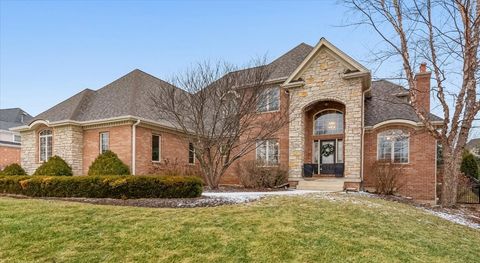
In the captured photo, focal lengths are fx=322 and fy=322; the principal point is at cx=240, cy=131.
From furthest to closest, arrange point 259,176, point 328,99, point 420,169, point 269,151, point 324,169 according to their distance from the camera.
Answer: point 269,151, point 324,169, point 328,99, point 259,176, point 420,169

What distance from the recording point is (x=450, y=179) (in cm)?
1251

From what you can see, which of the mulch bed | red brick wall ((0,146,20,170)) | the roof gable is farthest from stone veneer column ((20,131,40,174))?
red brick wall ((0,146,20,170))

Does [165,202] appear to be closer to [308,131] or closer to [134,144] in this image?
[134,144]

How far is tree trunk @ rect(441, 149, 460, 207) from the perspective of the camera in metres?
12.4

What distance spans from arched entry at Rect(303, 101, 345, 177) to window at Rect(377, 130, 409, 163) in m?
2.01

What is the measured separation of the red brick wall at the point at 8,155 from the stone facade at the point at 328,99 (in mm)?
33140

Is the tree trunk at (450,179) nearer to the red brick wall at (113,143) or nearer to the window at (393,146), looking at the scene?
the window at (393,146)

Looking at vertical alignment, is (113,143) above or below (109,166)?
Answer: above

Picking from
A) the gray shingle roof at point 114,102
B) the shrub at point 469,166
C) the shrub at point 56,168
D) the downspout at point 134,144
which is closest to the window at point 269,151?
the gray shingle roof at point 114,102

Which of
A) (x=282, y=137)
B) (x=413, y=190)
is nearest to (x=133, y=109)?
(x=282, y=137)

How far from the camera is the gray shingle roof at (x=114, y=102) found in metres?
18.0

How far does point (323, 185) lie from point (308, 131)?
11.8 ft

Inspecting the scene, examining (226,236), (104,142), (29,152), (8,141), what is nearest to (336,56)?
(226,236)

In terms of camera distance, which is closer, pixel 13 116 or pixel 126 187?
pixel 126 187
